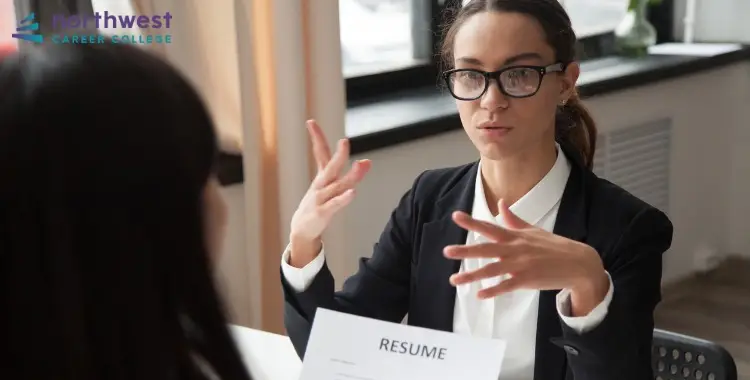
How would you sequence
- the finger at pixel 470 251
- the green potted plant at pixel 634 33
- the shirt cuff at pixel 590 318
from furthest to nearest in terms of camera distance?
the green potted plant at pixel 634 33, the shirt cuff at pixel 590 318, the finger at pixel 470 251

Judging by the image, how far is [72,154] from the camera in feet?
1.80

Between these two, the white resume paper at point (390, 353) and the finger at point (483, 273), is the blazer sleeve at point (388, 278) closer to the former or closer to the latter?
the white resume paper at point (390, 353)

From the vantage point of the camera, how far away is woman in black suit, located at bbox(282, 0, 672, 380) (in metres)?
1.17

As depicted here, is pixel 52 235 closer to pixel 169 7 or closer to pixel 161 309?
pixel 161 309

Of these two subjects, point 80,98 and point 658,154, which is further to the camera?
point 658,154

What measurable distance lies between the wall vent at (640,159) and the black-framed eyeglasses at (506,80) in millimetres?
1737

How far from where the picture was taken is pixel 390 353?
1060mm

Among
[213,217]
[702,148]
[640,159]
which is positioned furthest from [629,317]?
[702,148]

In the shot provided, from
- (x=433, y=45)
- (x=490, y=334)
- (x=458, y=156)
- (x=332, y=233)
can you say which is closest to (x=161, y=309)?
(x=490, y=334)

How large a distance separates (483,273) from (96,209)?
484mm

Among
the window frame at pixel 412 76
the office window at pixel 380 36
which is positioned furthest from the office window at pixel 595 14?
the office window at pixel 380 36

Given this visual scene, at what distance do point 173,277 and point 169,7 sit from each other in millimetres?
1113

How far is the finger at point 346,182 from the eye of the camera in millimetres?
1161

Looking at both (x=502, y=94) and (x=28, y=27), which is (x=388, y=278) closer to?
(x=502, y=94)
